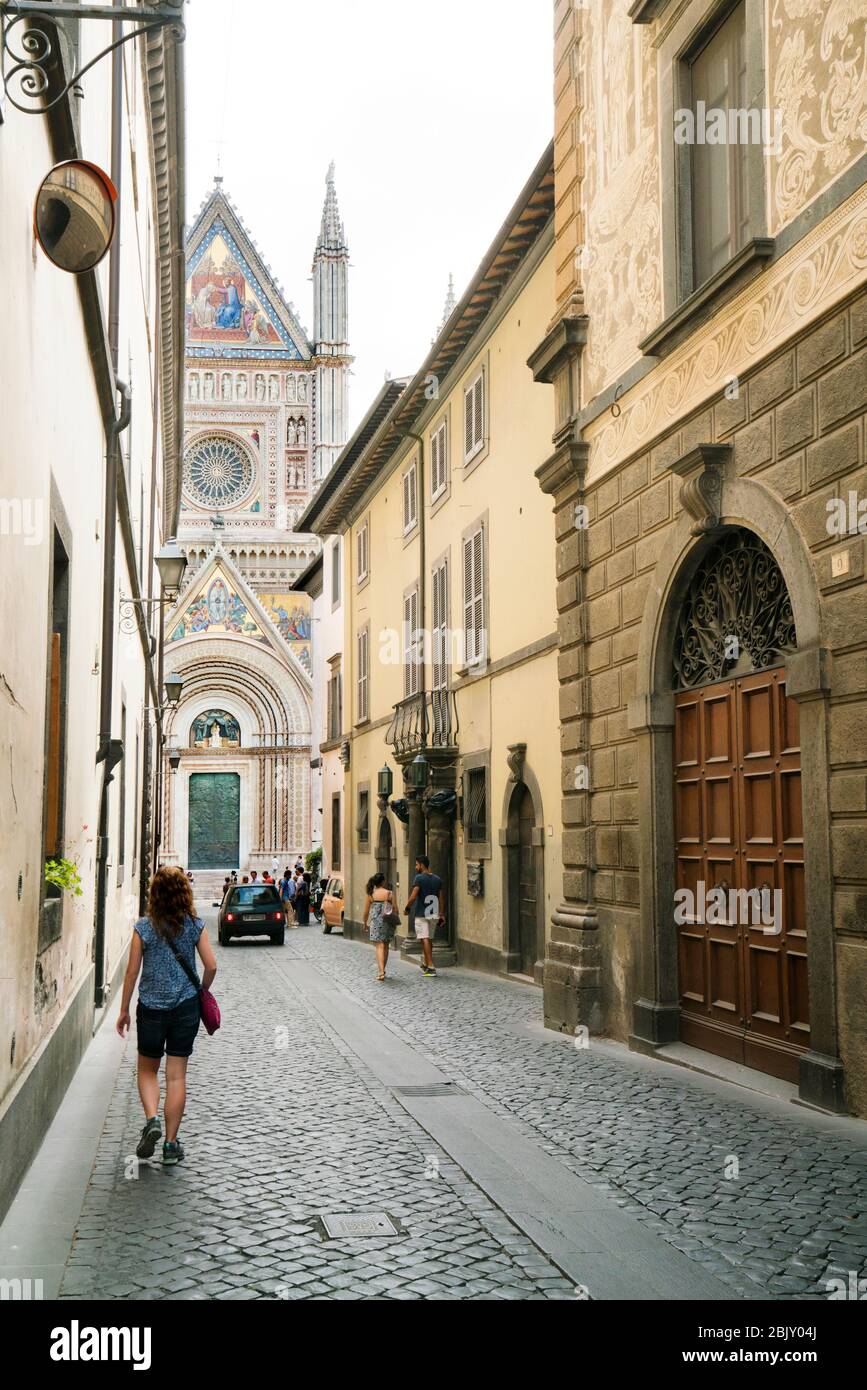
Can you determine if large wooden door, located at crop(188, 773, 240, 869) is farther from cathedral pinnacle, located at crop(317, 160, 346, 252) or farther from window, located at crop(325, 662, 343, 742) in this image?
cathedral pinnacle, located at crop(317, 160, 346, 252)

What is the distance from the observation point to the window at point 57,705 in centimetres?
834

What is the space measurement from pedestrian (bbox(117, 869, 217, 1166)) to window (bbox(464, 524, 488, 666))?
11.7 m

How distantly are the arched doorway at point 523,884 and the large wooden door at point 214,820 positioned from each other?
40.5m

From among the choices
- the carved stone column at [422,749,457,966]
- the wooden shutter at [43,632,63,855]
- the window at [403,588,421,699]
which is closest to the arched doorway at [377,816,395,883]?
the window at [403,588,421,699]

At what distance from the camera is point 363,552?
95.5 ft

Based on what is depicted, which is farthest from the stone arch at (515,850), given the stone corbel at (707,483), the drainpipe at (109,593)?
the stone corbel at (707,483)

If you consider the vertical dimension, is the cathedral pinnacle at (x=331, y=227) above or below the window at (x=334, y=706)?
above

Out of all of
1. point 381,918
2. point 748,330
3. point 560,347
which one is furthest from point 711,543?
point 381,918

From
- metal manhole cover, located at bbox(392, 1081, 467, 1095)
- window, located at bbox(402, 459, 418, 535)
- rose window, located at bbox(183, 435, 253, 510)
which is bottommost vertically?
metal manhole cover, located at bbox(392, 1081, 467, 1095)

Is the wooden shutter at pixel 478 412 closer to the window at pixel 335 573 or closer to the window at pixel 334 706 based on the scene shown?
the window at pixel 335 573

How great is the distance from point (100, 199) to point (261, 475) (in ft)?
197

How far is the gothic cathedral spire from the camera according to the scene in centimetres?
6544

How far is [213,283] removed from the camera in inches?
2586
